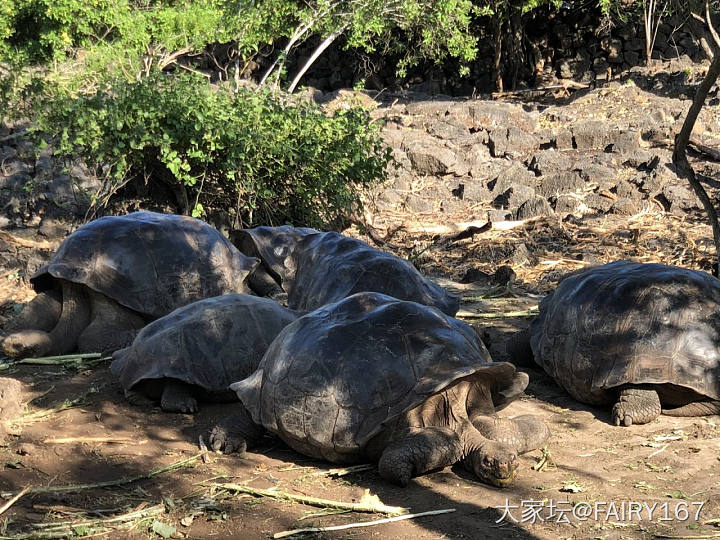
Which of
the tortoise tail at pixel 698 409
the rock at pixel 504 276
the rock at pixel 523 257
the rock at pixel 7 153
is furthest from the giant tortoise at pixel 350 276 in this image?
the rock at pixel 7 153

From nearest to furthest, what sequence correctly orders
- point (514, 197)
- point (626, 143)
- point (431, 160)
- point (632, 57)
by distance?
point (514, 197) → point (626, 143) → point (431, 160) → point (632, 57)

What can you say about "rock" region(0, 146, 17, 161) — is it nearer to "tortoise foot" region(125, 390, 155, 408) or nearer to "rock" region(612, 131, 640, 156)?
"rock" region(612, 131, 640, 156)

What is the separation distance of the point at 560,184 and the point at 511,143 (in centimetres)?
314

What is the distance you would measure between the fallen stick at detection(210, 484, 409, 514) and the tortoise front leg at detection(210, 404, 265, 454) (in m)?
0.49

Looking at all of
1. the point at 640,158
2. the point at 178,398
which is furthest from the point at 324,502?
the point at 640,158

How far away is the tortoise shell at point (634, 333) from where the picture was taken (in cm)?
453

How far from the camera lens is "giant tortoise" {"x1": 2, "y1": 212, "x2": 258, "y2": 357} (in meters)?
6.17

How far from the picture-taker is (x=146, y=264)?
6.33 metres

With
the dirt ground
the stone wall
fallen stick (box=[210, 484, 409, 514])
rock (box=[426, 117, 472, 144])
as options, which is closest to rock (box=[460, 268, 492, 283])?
the dirt ground

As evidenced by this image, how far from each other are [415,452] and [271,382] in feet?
2.65

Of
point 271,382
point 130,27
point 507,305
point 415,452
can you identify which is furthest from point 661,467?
point 130,27

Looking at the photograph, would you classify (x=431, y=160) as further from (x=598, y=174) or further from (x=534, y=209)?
(x=534, y=209)

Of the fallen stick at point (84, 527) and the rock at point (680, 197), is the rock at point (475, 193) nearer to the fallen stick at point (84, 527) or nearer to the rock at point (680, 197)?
the rock at point (680, 197)

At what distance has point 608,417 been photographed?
188 inches
